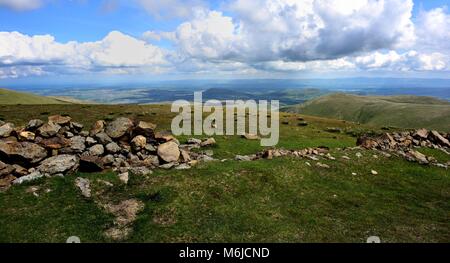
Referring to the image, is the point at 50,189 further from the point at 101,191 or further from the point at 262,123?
the point at 262,123

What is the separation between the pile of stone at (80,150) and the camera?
2667 cm

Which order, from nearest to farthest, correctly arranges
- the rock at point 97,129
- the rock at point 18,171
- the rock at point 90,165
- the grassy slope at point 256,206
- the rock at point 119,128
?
the grassy slope at point 256,206, the rock at point 18,171, the rock at point 90,165, the rock at point 97,129, the rock at point 119,128

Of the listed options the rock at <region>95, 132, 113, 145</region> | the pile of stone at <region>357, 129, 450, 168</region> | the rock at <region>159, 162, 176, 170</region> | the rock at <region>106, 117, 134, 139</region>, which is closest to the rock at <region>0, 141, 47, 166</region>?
the rock at <region>95, 132, 113, 145</region>

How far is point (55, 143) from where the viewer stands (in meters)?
29.6

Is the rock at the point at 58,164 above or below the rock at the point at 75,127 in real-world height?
below

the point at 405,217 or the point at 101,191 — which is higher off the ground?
the point at 101,191

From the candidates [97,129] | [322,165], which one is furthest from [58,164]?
[322,165]

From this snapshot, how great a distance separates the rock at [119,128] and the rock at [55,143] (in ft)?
13.4

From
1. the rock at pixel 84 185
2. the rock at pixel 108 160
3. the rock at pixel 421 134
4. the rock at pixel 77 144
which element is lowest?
the rock at pixel 84 185

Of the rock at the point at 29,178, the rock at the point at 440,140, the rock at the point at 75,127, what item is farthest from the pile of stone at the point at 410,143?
the rock at the point at 29,178

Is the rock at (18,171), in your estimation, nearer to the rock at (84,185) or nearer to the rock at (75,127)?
the rock at (84,185)
